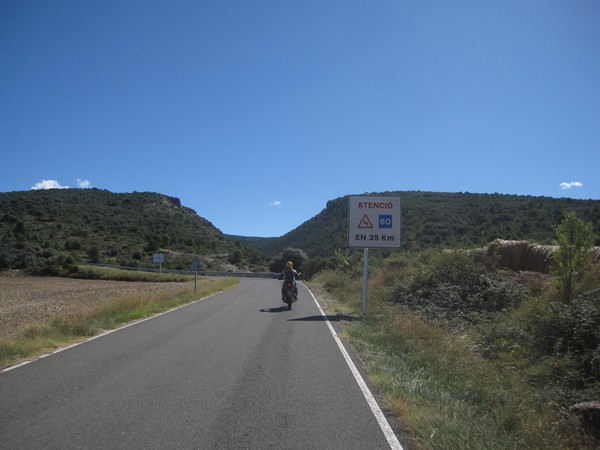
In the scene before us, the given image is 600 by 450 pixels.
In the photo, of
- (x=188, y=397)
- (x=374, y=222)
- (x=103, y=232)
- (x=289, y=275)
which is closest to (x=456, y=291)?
(x=374, y=222)

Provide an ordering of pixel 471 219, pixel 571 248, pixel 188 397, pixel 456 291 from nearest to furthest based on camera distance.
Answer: pixel 188 397
pixel 571 248
pixel 456 291
pixel 471 219

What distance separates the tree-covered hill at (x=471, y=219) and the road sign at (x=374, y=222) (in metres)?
10.9

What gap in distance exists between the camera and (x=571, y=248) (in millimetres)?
13594

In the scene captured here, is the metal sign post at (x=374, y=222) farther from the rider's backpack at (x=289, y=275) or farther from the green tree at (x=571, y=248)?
the green tree at (x=571, y=248)

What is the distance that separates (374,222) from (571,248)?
8116 millimetres

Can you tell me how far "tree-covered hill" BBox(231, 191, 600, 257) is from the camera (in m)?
41.4

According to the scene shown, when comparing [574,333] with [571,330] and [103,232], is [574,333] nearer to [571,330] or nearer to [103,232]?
[571,330]

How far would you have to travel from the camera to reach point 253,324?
14.5 m

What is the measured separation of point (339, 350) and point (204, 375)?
3.68 meters

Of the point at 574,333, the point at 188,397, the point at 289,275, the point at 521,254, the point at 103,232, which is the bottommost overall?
the point at 188,397

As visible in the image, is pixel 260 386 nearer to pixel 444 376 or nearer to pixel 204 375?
pixel 204 375

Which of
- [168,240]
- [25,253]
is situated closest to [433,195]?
[168,240]

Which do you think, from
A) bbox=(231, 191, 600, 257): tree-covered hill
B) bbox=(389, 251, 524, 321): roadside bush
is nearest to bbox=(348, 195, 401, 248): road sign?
bbox=(389, 251, 524, 321): roadside bush

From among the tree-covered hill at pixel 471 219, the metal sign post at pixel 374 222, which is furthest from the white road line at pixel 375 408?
the tree-covered hill at pixel 471 219
